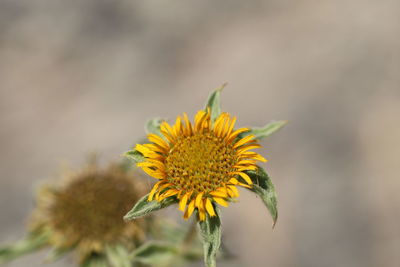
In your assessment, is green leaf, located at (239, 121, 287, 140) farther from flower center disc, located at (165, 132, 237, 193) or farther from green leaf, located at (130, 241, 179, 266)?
A: green leaf, located at (130, 241, 179, 266)

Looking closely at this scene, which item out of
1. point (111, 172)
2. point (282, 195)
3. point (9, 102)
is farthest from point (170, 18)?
point (111, 172)

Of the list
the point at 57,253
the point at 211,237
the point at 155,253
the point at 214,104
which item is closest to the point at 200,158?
the point at 214,104

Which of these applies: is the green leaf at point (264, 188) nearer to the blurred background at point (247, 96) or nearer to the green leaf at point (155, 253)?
the green leaf at point (155, 253)

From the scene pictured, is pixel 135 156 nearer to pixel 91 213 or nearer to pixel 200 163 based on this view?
pixel 200 163

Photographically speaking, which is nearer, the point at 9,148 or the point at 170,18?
the point at 9,148

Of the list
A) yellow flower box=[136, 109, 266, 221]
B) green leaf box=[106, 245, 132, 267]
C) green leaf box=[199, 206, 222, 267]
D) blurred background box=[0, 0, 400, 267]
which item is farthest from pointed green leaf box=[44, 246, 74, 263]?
blurred background box=[0, 0, 400, 267]

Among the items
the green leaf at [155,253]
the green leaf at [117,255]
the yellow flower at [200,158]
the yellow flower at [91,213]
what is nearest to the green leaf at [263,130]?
the yellow flower at [200,158]

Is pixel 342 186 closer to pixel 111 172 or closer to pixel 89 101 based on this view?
pixel 111 172
